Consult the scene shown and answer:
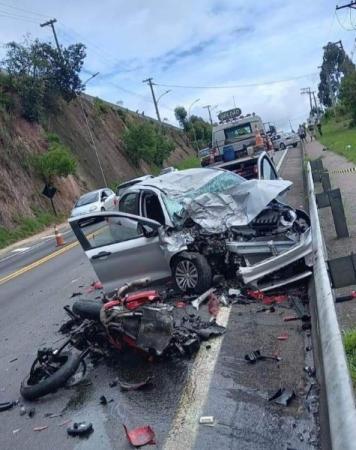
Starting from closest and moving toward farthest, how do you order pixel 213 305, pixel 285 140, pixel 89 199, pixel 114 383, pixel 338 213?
pixel 114 383
pixel 213 305
pixel 338 213
pixel 89 199
pixel 285 140

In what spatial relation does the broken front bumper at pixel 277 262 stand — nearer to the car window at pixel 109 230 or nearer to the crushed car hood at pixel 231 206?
the crushed car hood at pixel 231 206

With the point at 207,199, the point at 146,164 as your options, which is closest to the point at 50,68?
the point at 146,164

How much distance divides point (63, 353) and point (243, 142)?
54.3 feet

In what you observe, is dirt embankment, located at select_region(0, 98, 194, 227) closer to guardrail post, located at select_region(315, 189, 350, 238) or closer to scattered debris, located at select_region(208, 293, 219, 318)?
guardrail post, located at select_region(315, 189, 350, 238)

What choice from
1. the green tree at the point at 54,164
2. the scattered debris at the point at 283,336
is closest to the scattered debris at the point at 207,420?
the scattered debris at the point at 283,336

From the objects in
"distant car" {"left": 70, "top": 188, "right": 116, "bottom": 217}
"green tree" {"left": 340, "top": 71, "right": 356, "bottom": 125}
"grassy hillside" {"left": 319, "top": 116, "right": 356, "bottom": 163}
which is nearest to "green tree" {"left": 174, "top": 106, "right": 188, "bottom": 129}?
"grassy hillside" {"left": 319, "top": 116, "right": 356, "bottom": 163}

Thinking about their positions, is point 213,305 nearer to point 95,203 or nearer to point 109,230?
point 109,230

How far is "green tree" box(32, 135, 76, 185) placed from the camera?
33.3m

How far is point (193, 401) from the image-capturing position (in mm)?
4617

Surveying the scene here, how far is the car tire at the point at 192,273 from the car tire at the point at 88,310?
63.8 inches

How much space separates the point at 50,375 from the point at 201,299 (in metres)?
2.38

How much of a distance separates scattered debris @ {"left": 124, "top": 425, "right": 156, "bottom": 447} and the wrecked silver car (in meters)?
3.10

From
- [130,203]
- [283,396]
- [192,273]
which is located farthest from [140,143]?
[283,396]

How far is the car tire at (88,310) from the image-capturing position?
20.2 feet
